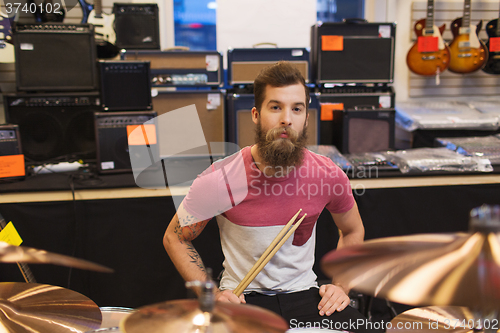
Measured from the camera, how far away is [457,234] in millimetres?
529

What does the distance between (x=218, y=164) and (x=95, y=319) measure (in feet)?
2.27

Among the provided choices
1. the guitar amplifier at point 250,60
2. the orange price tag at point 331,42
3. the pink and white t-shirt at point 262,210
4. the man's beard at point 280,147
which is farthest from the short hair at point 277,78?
the orange price tag at point 331,42

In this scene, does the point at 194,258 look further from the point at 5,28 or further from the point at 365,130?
the point at 5,28

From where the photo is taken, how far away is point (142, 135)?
6.13 ft

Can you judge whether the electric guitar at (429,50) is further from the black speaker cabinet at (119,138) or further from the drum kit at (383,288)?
the drum kit at (383,288)

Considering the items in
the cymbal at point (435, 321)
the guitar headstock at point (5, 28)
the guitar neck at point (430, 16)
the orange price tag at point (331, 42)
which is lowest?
the cymbal at point (435, 321)

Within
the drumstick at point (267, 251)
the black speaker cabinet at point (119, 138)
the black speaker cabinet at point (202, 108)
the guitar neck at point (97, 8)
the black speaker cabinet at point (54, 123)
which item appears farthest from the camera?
the guitar neck at point (97, 8)

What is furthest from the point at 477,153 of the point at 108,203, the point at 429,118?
the point at 108,203

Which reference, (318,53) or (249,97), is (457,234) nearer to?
(249,97)

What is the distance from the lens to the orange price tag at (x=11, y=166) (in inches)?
→ 67.4

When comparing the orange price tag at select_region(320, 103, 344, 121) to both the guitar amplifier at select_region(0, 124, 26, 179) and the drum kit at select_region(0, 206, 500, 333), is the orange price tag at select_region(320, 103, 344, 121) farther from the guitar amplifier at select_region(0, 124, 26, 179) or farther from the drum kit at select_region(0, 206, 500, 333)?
the drum kit at select_region(0, 206, 500, 333)

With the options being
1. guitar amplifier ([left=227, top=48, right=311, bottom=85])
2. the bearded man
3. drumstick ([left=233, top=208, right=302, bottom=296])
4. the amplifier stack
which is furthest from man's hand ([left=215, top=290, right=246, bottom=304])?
guitar amplifier ([left=227, top=48, right=311, bottom=85])

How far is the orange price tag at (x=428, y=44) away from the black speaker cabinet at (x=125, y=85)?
→ 78.4 inches

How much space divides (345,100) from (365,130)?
36cm
